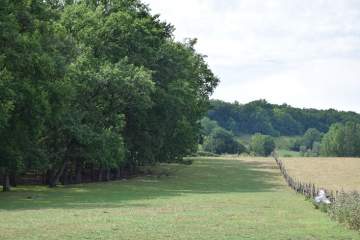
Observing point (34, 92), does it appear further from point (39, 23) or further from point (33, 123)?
point (39, 23)

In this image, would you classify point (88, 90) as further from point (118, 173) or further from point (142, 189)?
point (118, 173)

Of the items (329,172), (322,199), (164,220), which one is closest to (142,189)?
(322,199)

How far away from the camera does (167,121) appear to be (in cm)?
6656

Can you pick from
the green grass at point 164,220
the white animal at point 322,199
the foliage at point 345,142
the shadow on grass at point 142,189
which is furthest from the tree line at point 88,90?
the foliage at point 345,142

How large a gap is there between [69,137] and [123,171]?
2266cm

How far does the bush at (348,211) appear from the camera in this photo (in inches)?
919

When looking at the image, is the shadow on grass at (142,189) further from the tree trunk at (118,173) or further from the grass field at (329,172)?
the grass field at (329,172)

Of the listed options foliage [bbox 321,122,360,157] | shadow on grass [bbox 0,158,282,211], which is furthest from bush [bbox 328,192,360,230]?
foliage [bbox 321,122,360,157]

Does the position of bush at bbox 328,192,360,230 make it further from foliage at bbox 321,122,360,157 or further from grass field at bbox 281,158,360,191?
foliage at bbox 321,122,360,157

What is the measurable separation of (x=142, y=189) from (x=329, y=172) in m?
38.6

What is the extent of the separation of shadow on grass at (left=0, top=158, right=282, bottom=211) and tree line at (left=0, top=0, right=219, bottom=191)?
247cm

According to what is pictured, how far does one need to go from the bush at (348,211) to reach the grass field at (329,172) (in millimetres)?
30903

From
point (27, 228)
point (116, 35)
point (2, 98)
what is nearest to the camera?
point (27, 228)

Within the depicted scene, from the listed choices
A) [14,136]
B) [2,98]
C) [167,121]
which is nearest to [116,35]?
[167,121]
